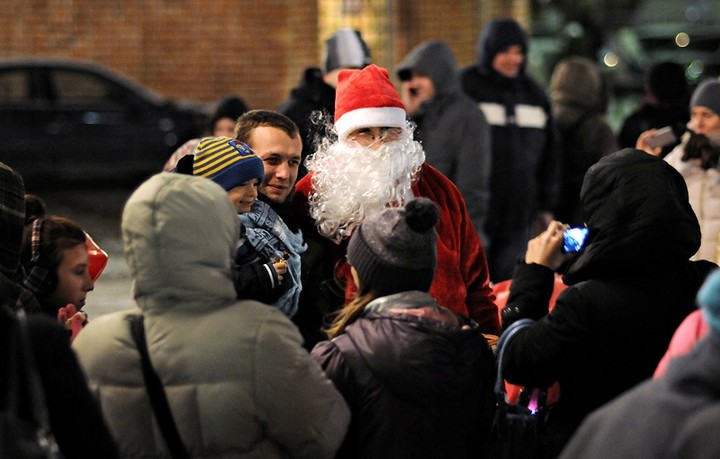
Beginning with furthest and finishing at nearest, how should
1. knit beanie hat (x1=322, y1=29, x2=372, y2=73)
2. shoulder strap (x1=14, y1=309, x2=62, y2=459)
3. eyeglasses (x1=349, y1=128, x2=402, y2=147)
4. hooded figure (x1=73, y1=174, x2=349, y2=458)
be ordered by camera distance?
knit beanie hat (x1=322, y1=29, x2=372, y2=73)
eyeglasses (x1=349, y1=128, x2=402, y2=147)
hooded figure (x1=73, y1=174, x2=349, y2=458)
shoulder strap (x1=14, y1=309, x2=62, y2=459)

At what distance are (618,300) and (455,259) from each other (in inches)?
29.4

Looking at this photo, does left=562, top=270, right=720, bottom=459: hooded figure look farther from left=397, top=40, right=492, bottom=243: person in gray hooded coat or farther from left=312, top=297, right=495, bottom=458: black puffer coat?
left=397, top=40, right=492, bottom=243: person in gray hooded coat

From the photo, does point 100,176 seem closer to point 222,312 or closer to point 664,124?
point 664,124

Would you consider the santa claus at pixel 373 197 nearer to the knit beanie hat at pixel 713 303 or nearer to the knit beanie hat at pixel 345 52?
the knit beanie hat at pixel 713 303

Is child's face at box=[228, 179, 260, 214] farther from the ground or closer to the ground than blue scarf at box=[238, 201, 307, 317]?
farther from the ground

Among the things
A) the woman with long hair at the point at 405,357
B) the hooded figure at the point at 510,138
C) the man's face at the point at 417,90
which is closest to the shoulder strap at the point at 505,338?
the woman with long hair at the point at 405,357

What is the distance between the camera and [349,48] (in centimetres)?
790

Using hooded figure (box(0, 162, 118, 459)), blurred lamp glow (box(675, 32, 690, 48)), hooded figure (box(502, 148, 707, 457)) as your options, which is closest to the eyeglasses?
hooded figure (box(502, 148, 707, 457))

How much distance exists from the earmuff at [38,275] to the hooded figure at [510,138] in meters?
4.55

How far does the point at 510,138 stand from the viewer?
8891mm

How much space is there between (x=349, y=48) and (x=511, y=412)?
3.94 metres

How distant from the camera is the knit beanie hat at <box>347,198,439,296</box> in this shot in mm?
3801

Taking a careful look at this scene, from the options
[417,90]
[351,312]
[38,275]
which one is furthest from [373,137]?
[417,90]

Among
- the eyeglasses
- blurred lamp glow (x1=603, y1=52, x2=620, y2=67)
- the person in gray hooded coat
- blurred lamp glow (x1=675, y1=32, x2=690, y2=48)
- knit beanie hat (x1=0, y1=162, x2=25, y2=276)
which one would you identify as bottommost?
blurred lamp glow (x1=603, y1=52, x2=620, y2=67)
